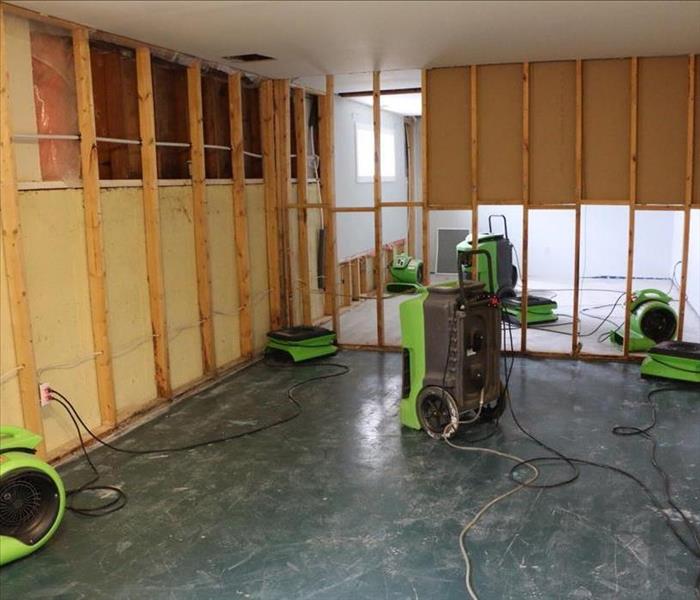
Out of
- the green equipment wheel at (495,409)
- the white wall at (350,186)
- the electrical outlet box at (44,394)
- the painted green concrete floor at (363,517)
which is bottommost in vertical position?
the painted green concrete floor at (363,517)

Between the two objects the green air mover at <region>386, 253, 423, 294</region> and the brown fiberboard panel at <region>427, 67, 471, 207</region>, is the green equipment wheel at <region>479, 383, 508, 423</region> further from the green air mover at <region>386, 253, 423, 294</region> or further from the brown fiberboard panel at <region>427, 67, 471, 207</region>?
the green air mover at <region>386, 253, 423, 294</region>

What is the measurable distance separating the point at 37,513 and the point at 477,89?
501 centimetres

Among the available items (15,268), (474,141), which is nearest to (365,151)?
(474,141)

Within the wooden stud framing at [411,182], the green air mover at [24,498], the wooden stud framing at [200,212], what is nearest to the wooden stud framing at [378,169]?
the wooden stud framing at [200,212]

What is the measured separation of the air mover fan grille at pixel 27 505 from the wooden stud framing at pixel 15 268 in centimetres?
84

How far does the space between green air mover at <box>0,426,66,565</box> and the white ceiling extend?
2.37 meters

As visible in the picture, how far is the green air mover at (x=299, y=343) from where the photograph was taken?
650 centimetres

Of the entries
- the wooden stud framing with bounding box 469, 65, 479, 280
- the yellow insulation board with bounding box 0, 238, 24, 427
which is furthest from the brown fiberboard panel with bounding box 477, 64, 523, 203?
the yellow insulation board with bounding box 0, 238, 24, 427

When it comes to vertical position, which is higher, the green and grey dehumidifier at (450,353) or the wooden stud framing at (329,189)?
the wooden stud framing at (329,189)

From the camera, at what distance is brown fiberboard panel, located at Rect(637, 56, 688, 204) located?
590 centimetres

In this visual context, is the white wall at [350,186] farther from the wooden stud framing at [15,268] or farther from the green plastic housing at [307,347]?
the wooden stud framing at [15,268]

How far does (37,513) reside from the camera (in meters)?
3.30

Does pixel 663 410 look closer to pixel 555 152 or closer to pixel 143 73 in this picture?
pixel 555 152

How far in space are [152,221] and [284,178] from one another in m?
2.11
